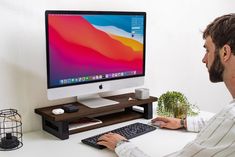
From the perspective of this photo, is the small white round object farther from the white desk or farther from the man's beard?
the man's beard

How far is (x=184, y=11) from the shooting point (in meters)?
2.75

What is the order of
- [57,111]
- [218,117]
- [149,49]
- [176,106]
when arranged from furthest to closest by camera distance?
[149,49] → [176,106] → [57,111] → [218,117]

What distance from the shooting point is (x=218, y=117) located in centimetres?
133

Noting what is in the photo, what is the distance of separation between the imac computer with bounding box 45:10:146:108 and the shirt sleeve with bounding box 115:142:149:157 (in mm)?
448

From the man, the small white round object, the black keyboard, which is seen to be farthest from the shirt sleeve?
the small white round object

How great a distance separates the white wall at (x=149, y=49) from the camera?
73.1 inches

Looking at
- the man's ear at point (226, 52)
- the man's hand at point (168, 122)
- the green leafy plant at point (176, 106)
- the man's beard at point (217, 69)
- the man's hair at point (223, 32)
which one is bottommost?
the man's hand at point (168, 122)

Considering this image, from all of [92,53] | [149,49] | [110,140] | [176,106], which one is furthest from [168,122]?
[149,49]

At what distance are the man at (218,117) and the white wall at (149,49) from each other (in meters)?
0.61

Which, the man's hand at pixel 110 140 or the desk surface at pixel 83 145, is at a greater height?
the man's hand at pixel 110 140

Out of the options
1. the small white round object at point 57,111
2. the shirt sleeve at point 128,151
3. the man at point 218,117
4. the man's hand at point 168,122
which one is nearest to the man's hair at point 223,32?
the man at point 218,117

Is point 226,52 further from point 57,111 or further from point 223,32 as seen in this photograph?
point 57,111

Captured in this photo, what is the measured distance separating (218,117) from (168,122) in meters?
0.68

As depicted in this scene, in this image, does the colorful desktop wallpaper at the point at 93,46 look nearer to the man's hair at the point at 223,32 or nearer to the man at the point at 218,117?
the man at the point at 218,117
